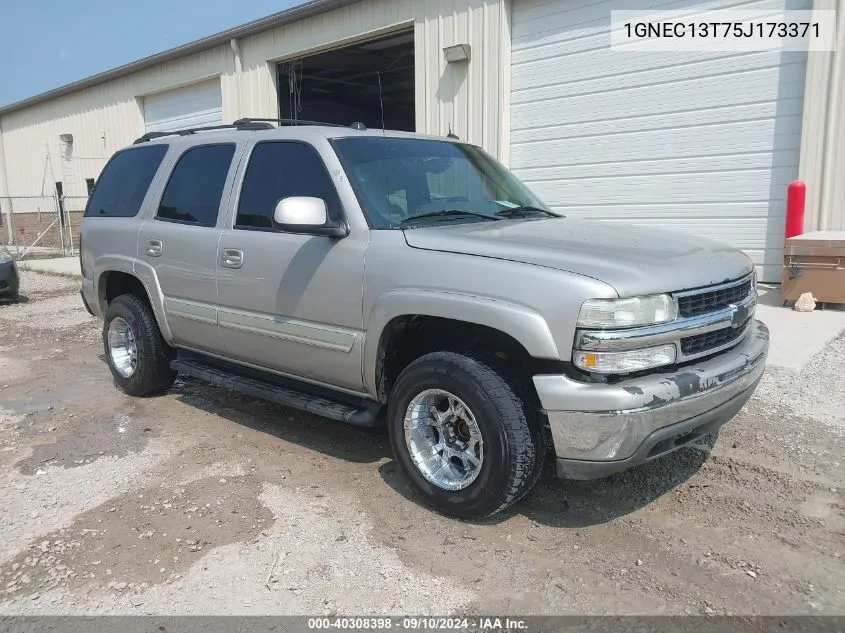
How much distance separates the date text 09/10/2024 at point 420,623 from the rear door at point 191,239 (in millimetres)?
2463

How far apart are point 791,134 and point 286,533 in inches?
289

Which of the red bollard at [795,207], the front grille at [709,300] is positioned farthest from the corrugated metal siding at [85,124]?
the front grille at [709,300]

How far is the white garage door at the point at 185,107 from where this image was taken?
51.0ft

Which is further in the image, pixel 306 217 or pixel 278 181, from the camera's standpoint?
pixel 278 181

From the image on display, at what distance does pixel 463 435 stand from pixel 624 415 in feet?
3.11

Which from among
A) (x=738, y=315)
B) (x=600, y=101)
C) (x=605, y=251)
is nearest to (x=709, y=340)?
(x=738, y=315)

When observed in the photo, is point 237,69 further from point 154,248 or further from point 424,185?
point 424,185

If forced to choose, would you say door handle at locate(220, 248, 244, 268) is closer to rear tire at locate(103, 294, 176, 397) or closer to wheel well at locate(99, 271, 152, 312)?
rear tire at locate(103, 294, 176, 397)

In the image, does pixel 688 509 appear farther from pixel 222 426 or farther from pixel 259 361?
pixel 222 426

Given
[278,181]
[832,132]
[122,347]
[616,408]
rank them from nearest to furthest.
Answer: [616,408] < [278,181] < [122,347] < [832,132]

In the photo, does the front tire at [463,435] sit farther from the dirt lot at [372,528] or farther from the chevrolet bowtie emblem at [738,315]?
the chevrolet bowtie emblem at [738,315]

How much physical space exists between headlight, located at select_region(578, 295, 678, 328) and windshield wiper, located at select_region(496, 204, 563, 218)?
1.42 m

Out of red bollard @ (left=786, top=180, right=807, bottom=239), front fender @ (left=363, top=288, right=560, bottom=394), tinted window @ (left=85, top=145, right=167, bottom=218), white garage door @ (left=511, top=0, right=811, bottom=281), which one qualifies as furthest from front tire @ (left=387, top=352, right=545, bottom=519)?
white garage door @ (left=511, top=0, right=811, bottom=281)

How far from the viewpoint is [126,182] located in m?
5.64
